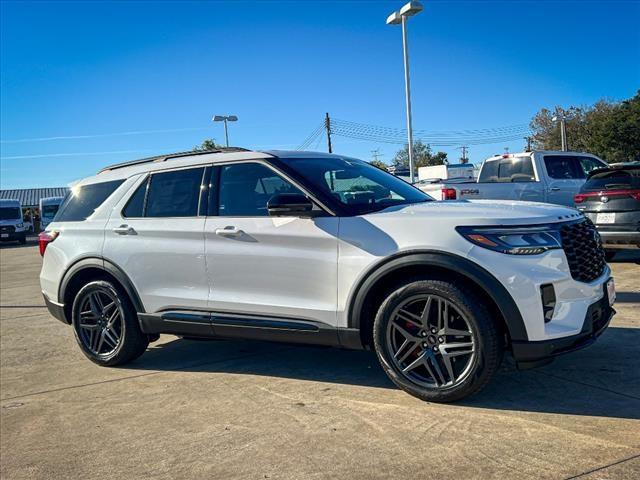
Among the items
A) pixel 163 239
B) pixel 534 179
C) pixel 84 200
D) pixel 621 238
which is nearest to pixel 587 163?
pixel 534 179

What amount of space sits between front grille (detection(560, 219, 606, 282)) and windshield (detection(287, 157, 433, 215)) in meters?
1.26

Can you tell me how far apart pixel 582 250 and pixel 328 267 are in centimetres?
169

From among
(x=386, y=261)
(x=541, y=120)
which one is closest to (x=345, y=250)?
(x=386, y=261)

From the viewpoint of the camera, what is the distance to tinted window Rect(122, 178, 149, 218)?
17.2 feet

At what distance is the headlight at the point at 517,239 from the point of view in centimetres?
352

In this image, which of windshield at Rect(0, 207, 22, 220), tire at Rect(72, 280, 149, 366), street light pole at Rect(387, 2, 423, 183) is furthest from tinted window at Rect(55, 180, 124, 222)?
windshield at Rect(0, 207, 22, 220)

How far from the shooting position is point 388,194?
4.68m

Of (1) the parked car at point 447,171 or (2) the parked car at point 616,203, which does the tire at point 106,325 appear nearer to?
(2) the parked car at point 616,203

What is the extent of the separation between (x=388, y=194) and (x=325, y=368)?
1560 mm

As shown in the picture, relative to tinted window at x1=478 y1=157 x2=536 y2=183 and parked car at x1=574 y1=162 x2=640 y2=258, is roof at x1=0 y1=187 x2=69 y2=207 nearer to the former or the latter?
tinted window at x1=478 y1=157 x2=536 y2=183

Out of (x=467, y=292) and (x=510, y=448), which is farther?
(x=467, y=292)

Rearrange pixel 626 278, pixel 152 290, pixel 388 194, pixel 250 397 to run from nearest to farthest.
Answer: pixel 250 397 < pixel 388 194 < pixel 152 290 < pixel 626 278

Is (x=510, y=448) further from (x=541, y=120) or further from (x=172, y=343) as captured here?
(x=541, y=120)

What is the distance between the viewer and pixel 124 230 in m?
5.18
